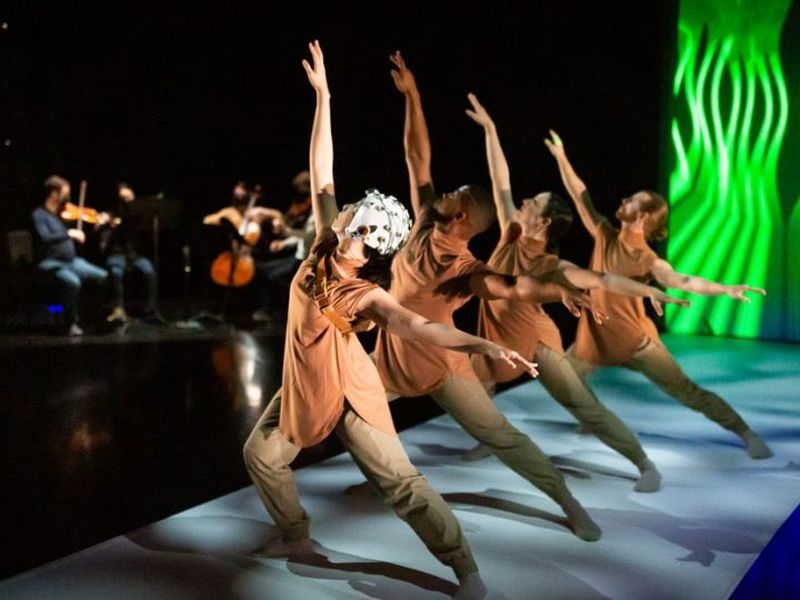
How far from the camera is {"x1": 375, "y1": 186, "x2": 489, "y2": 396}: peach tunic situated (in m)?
3.41

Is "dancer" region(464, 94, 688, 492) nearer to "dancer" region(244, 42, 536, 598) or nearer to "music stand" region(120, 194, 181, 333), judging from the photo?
"dancer" region(244, 42, 536, 598)

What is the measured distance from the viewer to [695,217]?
9.40m

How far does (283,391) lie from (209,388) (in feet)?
11.4

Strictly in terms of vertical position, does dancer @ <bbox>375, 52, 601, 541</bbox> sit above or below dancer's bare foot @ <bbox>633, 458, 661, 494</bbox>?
above

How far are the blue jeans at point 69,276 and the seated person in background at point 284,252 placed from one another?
1.60 meters

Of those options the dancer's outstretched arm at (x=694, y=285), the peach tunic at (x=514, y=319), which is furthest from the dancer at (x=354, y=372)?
the dancer's outstretched arm at (x=694, y=285)

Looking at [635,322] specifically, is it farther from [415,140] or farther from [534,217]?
[415,140]

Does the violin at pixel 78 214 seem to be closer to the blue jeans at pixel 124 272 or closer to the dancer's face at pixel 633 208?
the blue jeans at pixel 124 272

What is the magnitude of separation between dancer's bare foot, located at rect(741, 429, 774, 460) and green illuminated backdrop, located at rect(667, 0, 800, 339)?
4627 millimetres

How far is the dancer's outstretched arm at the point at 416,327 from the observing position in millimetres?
2654

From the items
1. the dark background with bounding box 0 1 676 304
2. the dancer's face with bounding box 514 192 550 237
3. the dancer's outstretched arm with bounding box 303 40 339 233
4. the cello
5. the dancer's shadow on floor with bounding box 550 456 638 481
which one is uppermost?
the dark background with bounding box 0 1 676 304

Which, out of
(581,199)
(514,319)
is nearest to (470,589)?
(514,319)

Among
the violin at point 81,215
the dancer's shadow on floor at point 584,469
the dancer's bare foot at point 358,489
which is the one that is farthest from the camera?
the violin at point 81,215

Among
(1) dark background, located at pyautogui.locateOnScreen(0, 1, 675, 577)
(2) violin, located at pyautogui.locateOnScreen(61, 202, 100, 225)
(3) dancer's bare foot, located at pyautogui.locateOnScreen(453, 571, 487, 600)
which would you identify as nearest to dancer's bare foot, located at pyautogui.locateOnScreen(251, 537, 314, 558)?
(3) dancer's bare foot, located at pyautogui.locateOnScreen(453, 571, 487, 600)
